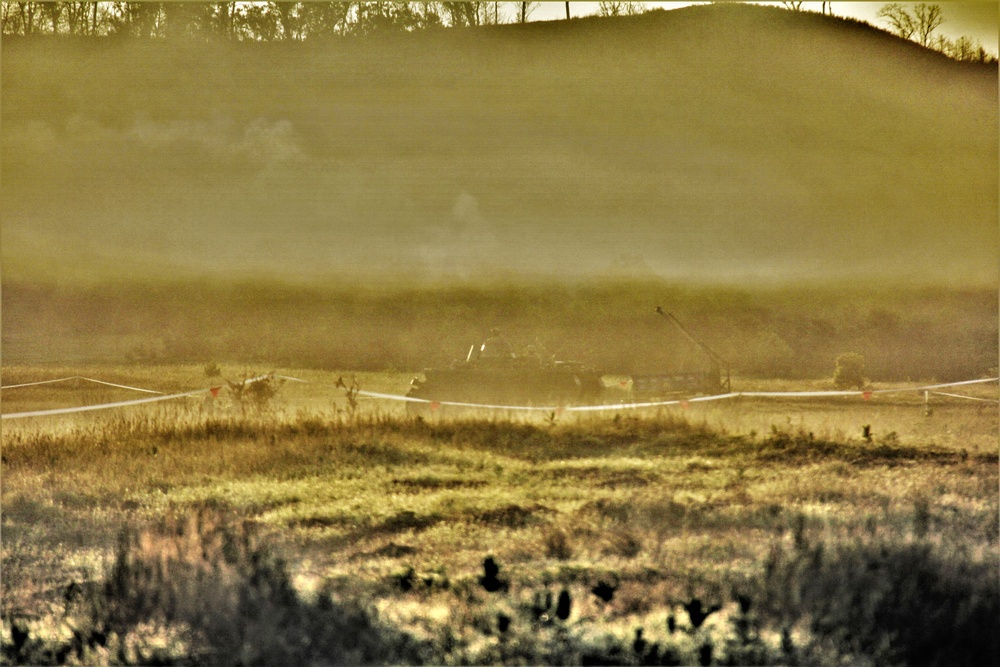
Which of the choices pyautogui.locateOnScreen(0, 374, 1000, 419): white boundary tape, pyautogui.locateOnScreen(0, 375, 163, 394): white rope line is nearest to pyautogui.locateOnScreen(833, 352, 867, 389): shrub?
pyautogui.locateOnScreen(0, 374, 1000, 419): white boundary tape

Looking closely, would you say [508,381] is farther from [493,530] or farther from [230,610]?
[230,610]

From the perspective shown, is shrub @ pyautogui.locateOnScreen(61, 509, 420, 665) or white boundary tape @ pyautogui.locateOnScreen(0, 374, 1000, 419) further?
white boundary tape @ pyautogui.locateOnScreen(0, 374, 1000, 419)

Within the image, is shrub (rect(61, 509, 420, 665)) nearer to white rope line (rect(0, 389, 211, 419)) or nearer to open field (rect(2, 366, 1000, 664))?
open field (rect(2, 366, 1000, 664))

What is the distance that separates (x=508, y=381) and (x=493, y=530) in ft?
6.93

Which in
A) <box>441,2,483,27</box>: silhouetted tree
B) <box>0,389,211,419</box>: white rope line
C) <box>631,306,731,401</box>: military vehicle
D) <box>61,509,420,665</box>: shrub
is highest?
<box>441,2,483,27</box>: silhouetted tree

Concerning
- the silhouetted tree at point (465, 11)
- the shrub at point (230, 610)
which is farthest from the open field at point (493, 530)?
the silhouetted tree at point (465, 11)

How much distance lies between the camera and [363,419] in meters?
A: 9.80

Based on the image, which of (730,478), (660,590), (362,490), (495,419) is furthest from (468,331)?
(660,590)

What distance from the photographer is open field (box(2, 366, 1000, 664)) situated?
6199mm

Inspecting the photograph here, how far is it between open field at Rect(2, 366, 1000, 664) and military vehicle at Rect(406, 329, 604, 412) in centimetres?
24

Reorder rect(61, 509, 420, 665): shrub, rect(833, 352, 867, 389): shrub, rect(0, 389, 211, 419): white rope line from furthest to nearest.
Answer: rect(833, 352, 867, 389): shrub < rect(0, 389, 211, 419): white rope line < rect(61, 509, 420, 665): shrub

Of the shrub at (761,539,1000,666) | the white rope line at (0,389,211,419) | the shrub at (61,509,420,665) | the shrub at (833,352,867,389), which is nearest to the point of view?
the shrub at (61,509,420,665)

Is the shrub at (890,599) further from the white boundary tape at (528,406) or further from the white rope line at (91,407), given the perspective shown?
the white rope line at (91,407)

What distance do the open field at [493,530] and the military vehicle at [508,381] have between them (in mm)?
243
